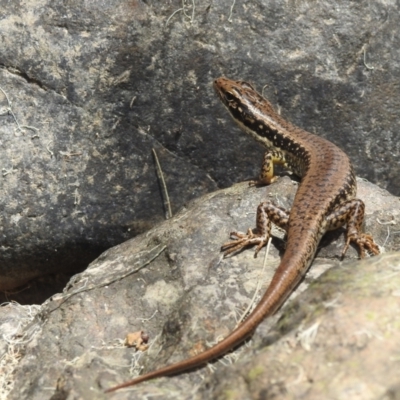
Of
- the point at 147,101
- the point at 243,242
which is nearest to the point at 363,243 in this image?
the point at 243,242

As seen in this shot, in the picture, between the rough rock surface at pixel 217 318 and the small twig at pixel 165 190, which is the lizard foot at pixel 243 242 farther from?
the small twig at pixel 165 190

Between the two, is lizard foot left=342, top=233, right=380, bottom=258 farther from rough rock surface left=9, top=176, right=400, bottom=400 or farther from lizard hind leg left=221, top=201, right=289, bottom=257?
lizard hind leg left=221, top=201, right=289, bottom=257

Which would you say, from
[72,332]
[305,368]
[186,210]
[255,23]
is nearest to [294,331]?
[305,368]

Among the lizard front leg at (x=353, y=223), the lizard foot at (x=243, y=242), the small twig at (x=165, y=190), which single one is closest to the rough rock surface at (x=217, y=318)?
the lizard foot at (x=243, y=242)

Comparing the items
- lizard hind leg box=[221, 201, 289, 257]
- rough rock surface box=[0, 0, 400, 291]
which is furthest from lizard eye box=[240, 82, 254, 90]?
lizard hind leg box=[221, 201, 289, 257]

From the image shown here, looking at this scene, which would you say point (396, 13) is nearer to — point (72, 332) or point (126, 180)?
point (126, 180)

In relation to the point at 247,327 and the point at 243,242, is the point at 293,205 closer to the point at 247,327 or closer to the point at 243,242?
the point at 243,242
